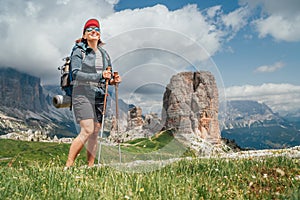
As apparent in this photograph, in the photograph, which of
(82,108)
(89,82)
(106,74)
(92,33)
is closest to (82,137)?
(82,108)

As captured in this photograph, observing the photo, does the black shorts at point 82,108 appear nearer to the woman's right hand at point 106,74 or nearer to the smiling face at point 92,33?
the woman's right hand at point 106,74

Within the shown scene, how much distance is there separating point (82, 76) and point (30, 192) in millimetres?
3922

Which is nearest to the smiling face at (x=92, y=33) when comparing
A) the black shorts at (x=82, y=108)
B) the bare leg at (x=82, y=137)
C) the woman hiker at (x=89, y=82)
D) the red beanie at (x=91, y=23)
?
the woman hiker at (x=89, y=82)

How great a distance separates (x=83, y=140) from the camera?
8.09m

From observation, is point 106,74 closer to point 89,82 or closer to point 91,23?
point 89,82

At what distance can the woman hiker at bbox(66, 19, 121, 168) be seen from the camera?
7914 millimetres

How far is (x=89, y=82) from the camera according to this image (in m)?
7.96

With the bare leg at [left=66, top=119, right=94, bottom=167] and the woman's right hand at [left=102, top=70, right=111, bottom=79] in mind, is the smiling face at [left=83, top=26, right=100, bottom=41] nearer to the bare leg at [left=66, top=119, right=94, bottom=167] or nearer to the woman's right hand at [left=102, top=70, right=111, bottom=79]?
the woman's right hand at [left=102, top=70, right=111, bottom=79]

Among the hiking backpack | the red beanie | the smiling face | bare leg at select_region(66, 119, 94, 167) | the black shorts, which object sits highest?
the red beanie

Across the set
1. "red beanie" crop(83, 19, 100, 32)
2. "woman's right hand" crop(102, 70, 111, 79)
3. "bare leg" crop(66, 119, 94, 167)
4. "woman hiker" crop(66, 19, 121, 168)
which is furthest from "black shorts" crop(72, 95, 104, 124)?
"red beanie" crop(83, 19, 100, 32)

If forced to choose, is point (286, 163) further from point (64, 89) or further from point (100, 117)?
point (64, 89)

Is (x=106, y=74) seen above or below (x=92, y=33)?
below

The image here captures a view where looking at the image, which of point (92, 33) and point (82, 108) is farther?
point (92, 33)

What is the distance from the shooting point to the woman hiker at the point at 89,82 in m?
7.91
